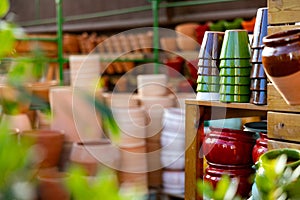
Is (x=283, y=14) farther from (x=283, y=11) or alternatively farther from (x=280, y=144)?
(x=280, y=144)

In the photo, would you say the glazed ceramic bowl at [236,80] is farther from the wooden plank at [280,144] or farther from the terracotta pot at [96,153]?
the terracotta pot at [96,153]

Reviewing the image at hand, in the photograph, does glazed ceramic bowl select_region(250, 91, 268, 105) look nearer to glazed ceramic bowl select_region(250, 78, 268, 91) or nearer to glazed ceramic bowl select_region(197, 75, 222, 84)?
glazed ceramic bowl select_region(250, 78, 268, 91)

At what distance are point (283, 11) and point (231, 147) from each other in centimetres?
43

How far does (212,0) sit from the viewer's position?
165 inches

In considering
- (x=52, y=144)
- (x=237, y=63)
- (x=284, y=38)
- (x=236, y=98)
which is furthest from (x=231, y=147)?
(x=52, y=144)

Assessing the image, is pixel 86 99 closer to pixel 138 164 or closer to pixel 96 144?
pixel 96 144

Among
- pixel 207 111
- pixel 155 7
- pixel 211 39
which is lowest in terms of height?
pixel 207 111

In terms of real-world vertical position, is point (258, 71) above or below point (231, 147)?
above

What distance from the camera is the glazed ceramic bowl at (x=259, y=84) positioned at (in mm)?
1353

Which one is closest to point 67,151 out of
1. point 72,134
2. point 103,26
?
point 72,134

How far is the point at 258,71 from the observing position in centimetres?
137

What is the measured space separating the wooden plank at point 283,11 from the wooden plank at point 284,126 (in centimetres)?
25

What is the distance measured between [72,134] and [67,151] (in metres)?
0.10

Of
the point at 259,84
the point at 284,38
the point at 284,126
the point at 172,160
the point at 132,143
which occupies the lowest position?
the point at 172,160
